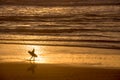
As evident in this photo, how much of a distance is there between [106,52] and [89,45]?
64 mm

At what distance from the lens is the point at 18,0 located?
3.74ft

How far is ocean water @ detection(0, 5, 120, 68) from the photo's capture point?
37.5 inches

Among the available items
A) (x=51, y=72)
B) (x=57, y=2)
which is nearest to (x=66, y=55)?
(x=51, y=72)

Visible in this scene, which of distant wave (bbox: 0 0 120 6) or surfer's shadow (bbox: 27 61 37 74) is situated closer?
surfer's shadow (bbox: 27 61 37 74)

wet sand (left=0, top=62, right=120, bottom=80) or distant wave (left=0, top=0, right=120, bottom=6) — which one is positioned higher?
distant wave (left=0, top=0, right=120, bottom=6)

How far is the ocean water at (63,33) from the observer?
95cm

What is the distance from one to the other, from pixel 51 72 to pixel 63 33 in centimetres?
18

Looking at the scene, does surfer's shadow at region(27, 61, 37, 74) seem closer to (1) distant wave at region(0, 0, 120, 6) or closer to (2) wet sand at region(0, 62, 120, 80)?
(2) wet sand at region(0, 62, 120, 80)

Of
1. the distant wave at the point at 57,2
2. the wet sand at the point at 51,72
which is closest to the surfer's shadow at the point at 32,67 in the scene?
the wet sand at the point at 51,72

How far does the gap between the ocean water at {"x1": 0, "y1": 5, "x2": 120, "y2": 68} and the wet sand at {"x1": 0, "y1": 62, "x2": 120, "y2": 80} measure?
0.8 inches

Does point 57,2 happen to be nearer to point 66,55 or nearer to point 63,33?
point 63,33

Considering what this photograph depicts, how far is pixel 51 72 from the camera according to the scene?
926 millimetres

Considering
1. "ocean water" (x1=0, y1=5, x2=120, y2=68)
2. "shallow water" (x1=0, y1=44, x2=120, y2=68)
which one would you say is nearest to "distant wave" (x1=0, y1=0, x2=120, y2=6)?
"ocean water" (x1=0, y1=5, x2=120, y2=68)

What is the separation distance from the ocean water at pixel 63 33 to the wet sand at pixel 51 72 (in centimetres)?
2
